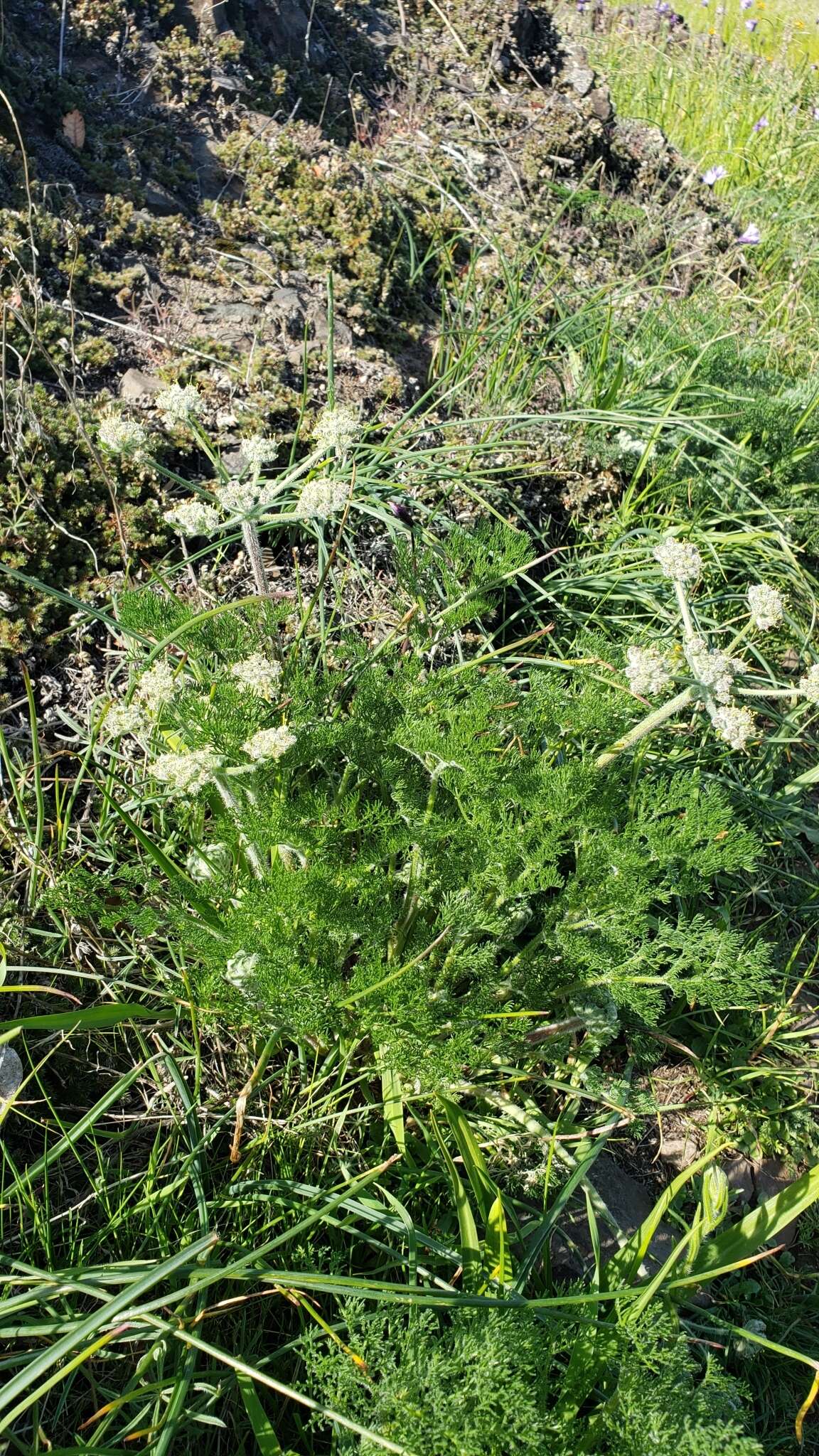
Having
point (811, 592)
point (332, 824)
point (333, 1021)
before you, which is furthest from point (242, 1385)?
point (811, 592)

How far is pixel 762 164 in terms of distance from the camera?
5551 millimetres

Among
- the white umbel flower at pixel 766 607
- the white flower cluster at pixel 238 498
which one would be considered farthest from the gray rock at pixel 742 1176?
the white flower cluster at pixel 238 498

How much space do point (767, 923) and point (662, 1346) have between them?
1.35m

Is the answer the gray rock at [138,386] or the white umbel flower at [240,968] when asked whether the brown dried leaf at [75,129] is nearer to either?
the gray rock at [138,386]

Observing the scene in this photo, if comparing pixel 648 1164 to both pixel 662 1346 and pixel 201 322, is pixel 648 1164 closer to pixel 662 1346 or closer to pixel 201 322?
pixel 662 1346

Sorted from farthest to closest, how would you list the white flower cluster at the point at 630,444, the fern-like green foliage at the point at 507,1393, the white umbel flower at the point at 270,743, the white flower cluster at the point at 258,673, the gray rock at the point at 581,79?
the gray rock at the point at 581,79 < the white flower cluster at the point at 630,444 < the white flower cluster at the point at 258,673 < the white umbel flower at the point at 270,743 < the fern-like green foliage at the point at 507,1393

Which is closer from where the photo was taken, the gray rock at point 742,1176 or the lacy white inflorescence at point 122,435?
the lacy white inflorescence at point 122,435

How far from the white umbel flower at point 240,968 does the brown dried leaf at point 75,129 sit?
10.5 ft

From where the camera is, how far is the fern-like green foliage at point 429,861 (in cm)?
168

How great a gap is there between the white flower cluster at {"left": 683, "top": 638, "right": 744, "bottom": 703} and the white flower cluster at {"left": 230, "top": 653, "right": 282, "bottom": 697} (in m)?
0.72

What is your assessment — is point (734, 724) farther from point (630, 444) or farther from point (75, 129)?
point (75, 129)

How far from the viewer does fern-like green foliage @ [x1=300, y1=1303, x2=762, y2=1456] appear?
52.3 inches

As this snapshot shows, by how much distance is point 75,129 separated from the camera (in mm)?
3475

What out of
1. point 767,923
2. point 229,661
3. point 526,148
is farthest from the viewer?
point 526,148
